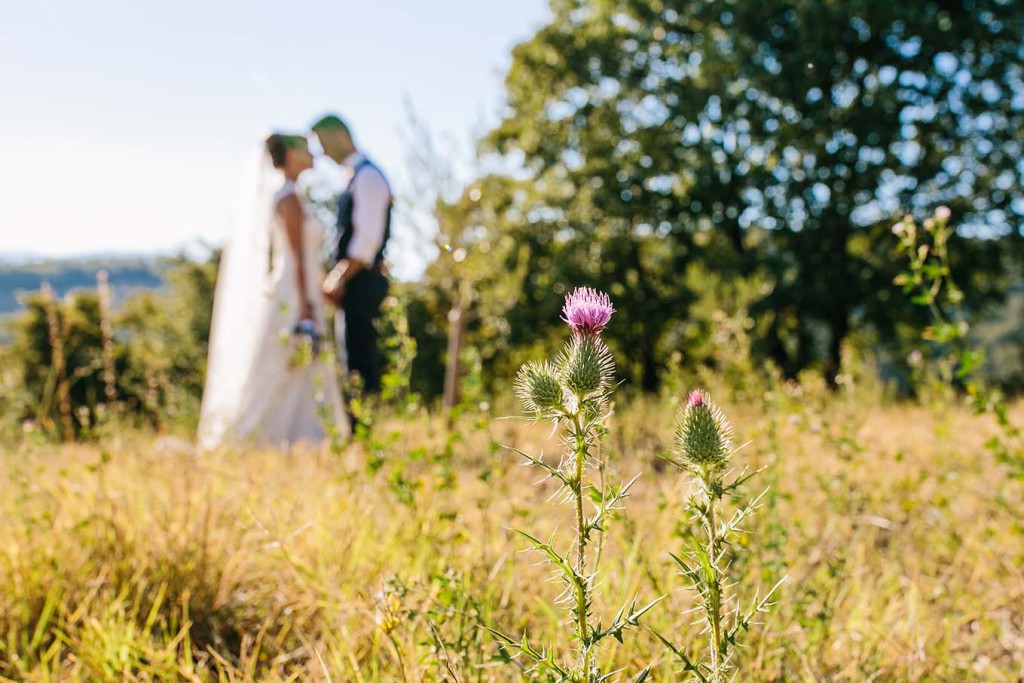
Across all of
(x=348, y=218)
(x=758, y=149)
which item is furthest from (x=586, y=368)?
(x=758, y=149)

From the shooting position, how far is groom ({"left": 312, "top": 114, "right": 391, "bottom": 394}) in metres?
4.75

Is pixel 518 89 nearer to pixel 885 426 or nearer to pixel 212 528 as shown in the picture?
pixel 885 426

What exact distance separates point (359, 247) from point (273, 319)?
111 cm

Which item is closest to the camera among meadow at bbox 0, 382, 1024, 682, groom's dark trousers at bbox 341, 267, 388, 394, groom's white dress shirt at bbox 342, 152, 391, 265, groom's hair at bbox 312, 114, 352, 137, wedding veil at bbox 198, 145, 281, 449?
meadow at bbox 0, 382, 1024, 682

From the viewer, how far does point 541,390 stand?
102 cm

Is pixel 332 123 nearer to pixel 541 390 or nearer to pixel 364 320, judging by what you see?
pixel 364 320

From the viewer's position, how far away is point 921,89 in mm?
12789

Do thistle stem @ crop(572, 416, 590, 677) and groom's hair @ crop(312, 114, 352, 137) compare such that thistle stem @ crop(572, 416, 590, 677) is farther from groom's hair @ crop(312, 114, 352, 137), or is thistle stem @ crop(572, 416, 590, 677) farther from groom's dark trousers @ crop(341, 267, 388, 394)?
groom's hair @ crop(312, 114, 352, 137)

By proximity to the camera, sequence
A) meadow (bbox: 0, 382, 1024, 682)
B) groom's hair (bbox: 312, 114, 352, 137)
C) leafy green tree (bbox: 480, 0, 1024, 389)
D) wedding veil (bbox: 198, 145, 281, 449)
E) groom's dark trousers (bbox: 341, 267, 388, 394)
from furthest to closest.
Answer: leafy green tree (bbox: 480, 0, 1024, 389), wedding veil (bbox: 198, 145, 281, 449), groom's dark trousers (bbox: 341, 267, 388, 394), groom's hair (bbox: 312, 114, 352, 137), meadow (bbox: 0, 382, 1024, 682)

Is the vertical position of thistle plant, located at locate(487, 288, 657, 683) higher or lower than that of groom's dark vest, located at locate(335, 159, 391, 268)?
lower

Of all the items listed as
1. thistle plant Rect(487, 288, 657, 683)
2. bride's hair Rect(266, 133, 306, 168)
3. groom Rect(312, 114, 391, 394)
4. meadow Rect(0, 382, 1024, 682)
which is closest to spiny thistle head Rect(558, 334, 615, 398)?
thistle plant Rect(487, 288, 657, 683)

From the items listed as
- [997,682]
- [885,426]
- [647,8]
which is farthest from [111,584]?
[647,8]

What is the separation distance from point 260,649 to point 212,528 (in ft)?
1.95

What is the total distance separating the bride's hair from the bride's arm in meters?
0.29
